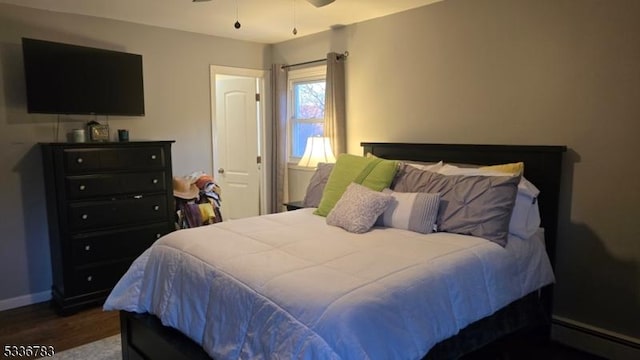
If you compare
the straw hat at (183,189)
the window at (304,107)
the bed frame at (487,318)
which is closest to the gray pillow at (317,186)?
the bed frame at (487,318)

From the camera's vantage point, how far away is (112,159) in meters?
3.40

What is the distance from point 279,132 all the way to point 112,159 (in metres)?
1.84

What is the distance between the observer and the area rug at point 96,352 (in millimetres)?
2613

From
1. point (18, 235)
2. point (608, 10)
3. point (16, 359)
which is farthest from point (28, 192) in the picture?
point (608, 10)

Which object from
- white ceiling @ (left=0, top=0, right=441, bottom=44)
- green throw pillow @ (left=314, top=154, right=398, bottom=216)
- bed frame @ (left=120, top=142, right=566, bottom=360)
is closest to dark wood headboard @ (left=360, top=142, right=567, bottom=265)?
bed frame @ (left=120, top=142, right=566, bottom=360)

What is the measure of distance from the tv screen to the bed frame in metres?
1.88

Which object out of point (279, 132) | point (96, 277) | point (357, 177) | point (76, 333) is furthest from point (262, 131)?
point (76, 333)

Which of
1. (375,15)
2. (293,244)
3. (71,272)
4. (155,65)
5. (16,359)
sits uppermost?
(375,15)

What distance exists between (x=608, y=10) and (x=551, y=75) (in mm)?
451

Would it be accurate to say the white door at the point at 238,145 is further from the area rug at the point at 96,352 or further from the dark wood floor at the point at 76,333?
the area rug at the point at 96,352

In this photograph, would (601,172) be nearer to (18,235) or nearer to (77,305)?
(77,305)

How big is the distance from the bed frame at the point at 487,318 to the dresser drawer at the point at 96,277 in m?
1.09

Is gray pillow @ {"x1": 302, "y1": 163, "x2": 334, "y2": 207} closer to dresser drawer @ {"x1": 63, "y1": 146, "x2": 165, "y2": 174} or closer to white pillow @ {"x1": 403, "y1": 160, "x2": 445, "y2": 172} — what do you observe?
white pillow @ {"x1": 403, "y1": 160, "x2": 445, "y2": 172}

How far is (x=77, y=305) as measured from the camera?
329cm
